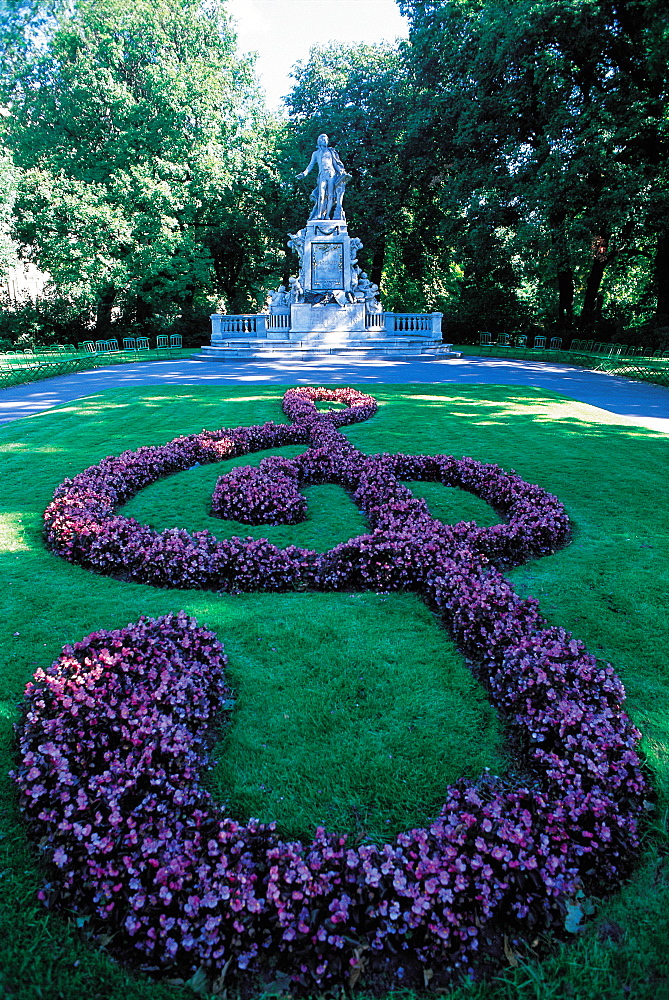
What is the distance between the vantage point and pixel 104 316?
31219mm

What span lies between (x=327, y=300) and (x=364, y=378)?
1049cm

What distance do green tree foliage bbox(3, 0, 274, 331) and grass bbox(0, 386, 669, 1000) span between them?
78.4ft

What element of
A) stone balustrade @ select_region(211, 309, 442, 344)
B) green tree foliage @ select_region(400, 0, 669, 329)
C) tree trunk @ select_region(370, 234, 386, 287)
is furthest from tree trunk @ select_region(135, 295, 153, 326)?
green tree foliage @ select_region(400, 0, 669, 329)

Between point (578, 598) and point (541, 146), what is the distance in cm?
2520

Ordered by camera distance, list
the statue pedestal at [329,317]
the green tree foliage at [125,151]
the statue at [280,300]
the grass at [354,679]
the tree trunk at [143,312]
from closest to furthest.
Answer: the grass at [354,679] < the statue pedestal at [329,317] < the statue at [280,300] < the green tree foliage at [125,151] < the tree trunk at [143,312]

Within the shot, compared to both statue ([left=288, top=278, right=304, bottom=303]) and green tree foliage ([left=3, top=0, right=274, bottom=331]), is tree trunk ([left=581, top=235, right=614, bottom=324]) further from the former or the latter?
green tree foliage ([left=3, top=0, right=274, bottom=331])

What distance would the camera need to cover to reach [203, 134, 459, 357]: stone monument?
79.3 feet

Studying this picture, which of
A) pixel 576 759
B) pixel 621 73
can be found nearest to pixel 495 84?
pixel 621 73

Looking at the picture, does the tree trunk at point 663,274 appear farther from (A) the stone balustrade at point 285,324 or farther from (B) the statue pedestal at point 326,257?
(B) the statue pedestal at point 326,257

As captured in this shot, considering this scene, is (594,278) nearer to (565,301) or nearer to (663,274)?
(565,301)

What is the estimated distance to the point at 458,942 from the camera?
2.04 meters

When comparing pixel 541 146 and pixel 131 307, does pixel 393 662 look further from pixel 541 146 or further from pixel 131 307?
pixel 131 307

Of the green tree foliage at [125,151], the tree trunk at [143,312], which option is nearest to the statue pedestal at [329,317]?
the green tree foliage at [125,151]

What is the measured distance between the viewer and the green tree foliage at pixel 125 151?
27.2 m
